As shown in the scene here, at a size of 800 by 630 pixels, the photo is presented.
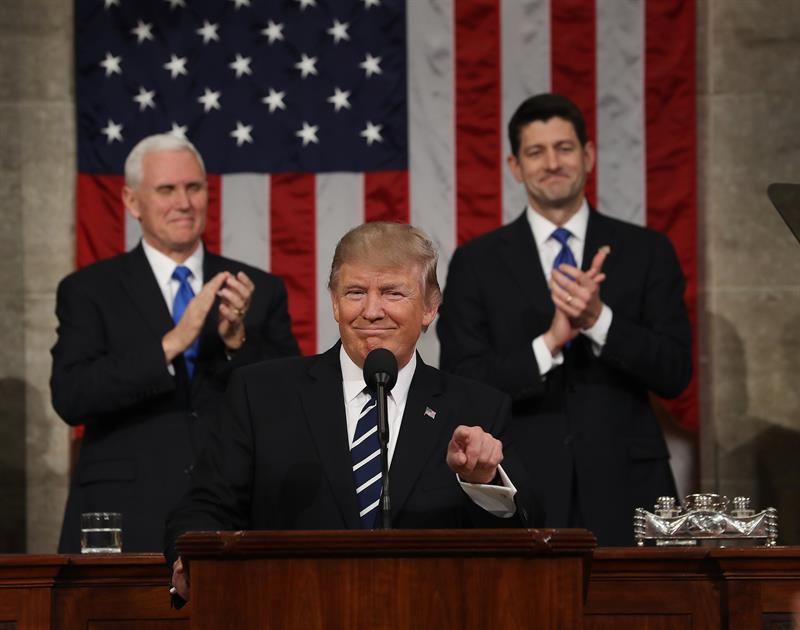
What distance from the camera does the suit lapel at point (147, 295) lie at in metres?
5.00

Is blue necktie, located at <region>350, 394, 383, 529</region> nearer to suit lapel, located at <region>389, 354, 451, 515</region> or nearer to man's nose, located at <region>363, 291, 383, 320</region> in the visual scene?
suit lapel, located at <region>389, 354, 451, 515</region>

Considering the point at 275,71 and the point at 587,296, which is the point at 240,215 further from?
the point at 587,296

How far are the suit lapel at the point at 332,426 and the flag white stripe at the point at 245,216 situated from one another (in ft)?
9.95

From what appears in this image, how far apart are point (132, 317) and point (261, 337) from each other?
46cm

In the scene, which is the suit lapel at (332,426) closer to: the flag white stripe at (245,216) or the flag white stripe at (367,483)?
the flag white stripe at (367,483)

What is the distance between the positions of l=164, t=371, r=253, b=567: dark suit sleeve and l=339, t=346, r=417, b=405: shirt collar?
0.75 feet

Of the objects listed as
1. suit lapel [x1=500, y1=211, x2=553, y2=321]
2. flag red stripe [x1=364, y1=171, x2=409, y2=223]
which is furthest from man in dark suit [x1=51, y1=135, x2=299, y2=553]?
flag red stripe [x1=364, y1=171, x2=409, y2=223]

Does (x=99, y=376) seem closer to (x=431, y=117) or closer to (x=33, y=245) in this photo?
(x=33, y=245)

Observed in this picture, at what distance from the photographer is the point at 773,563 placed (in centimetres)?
367

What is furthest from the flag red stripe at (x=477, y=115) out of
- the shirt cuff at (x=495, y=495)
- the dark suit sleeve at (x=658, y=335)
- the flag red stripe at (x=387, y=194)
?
the shirt cuff at (x=495, y=495)

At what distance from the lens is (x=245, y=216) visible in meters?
6.43

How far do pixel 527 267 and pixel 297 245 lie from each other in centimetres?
165

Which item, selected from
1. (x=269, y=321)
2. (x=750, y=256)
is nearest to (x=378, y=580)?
(x=269, y=321)

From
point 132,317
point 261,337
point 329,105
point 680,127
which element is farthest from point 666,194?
point 132,317
